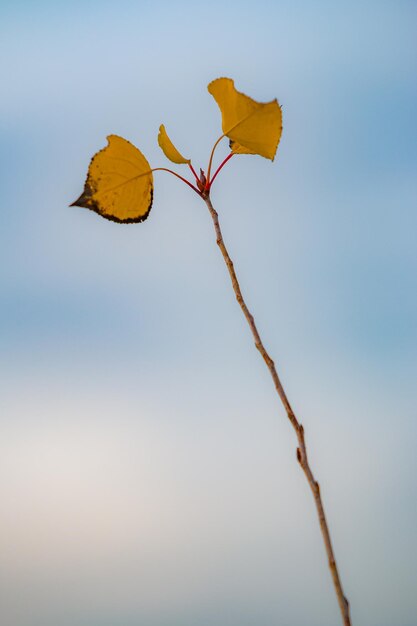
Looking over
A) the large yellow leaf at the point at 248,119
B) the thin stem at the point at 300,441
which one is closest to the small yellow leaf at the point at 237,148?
the large yellow leaf at the point at 248,119

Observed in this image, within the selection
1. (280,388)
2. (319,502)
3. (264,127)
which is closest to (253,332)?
(280,388)

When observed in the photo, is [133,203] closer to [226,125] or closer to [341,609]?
[226,125]

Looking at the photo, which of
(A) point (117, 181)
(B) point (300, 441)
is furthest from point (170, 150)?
(B) point (300, 441)

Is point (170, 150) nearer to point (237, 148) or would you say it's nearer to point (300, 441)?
point (237, 148)

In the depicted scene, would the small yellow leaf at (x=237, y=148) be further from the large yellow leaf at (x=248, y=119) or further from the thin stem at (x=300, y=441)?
the thin stem at (x=300, y=441)

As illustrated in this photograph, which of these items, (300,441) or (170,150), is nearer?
(300,441)

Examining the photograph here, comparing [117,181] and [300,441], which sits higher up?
[117,181]
